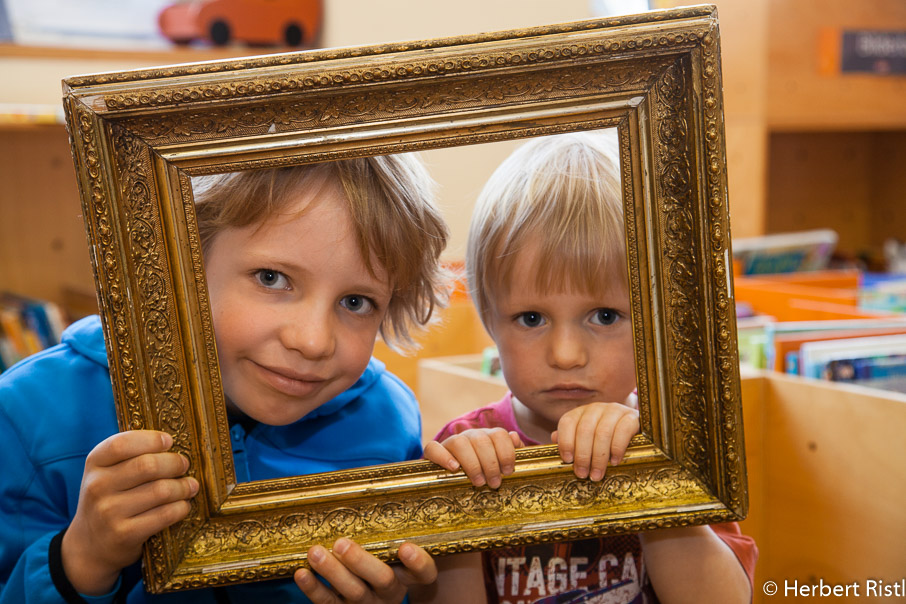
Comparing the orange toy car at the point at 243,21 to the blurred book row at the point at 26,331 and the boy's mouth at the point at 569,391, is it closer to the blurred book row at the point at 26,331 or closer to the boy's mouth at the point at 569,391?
the blurred book row at the point at 26,331

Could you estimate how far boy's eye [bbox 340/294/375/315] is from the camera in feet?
2.42

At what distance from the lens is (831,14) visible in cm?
326

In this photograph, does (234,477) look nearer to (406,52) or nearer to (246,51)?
(406,52)

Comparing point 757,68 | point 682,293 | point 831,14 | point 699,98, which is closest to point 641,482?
point 682,293

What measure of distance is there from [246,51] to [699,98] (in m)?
2.46

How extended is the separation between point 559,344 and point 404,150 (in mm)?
236

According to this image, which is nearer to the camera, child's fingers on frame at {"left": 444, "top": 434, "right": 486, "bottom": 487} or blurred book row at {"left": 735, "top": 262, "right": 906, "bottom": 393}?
child's fingers on frame at {"left": 444, "top": 434, "right": 486, "bottom": 487}

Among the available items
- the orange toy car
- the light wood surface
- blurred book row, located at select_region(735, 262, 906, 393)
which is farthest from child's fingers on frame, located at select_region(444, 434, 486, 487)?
the orange toy car

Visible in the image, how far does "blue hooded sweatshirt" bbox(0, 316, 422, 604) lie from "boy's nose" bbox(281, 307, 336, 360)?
0.11 m

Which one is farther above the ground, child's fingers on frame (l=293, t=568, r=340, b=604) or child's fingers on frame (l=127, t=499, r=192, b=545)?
child's fingers on frame (l=127, t=499, r=192, b=545)

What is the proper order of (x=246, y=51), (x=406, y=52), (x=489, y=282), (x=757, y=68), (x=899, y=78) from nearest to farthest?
(x=406, y=52), (x=489, y=282), (x=246, y=51), (x=757, y=68), (x=899, y=78)

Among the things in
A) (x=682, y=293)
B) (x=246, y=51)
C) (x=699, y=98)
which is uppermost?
(x=246, y=51)

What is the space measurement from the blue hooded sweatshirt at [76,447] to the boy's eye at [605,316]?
0.96ft

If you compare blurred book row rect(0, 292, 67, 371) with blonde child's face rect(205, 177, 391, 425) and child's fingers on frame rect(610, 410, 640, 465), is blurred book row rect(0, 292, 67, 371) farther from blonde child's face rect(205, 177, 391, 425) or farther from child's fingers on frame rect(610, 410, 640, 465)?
child's fingers on frame rect(610, 410, 640, 465)
